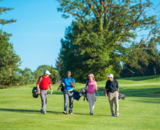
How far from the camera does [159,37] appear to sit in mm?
41562

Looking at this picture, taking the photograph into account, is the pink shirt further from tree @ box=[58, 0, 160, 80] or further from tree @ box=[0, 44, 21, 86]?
tree @ box=[0, 44, 21, 86]

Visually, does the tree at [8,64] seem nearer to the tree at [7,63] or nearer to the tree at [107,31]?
the tree at [7,63]

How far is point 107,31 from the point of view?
136ft

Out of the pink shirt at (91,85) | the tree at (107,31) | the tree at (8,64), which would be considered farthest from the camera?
the tree at (8,64)

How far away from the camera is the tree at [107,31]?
3944 cm

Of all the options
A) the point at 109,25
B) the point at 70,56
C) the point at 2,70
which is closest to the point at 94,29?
the point at 109,25

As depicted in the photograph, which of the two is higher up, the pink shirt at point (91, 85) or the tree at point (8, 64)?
the tree at point (8, 64)

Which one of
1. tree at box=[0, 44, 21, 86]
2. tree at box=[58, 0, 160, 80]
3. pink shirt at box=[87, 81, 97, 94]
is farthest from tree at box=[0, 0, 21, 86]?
pink shirt at box=[87, 81, 97, 94]

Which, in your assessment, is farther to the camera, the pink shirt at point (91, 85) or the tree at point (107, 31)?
the tree at point (107, 31)

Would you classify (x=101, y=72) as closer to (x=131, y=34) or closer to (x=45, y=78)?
(x=131, y=34)

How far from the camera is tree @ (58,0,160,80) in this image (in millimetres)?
39438

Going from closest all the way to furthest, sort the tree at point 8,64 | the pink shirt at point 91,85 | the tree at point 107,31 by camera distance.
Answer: the pink shirt at point 91,85, the tree at point 107,31, the tree at point 8,64

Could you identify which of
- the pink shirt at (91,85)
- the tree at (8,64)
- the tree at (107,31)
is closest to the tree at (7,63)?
the tree at (8,64)

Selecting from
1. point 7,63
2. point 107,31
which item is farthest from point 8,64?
point 107,31
